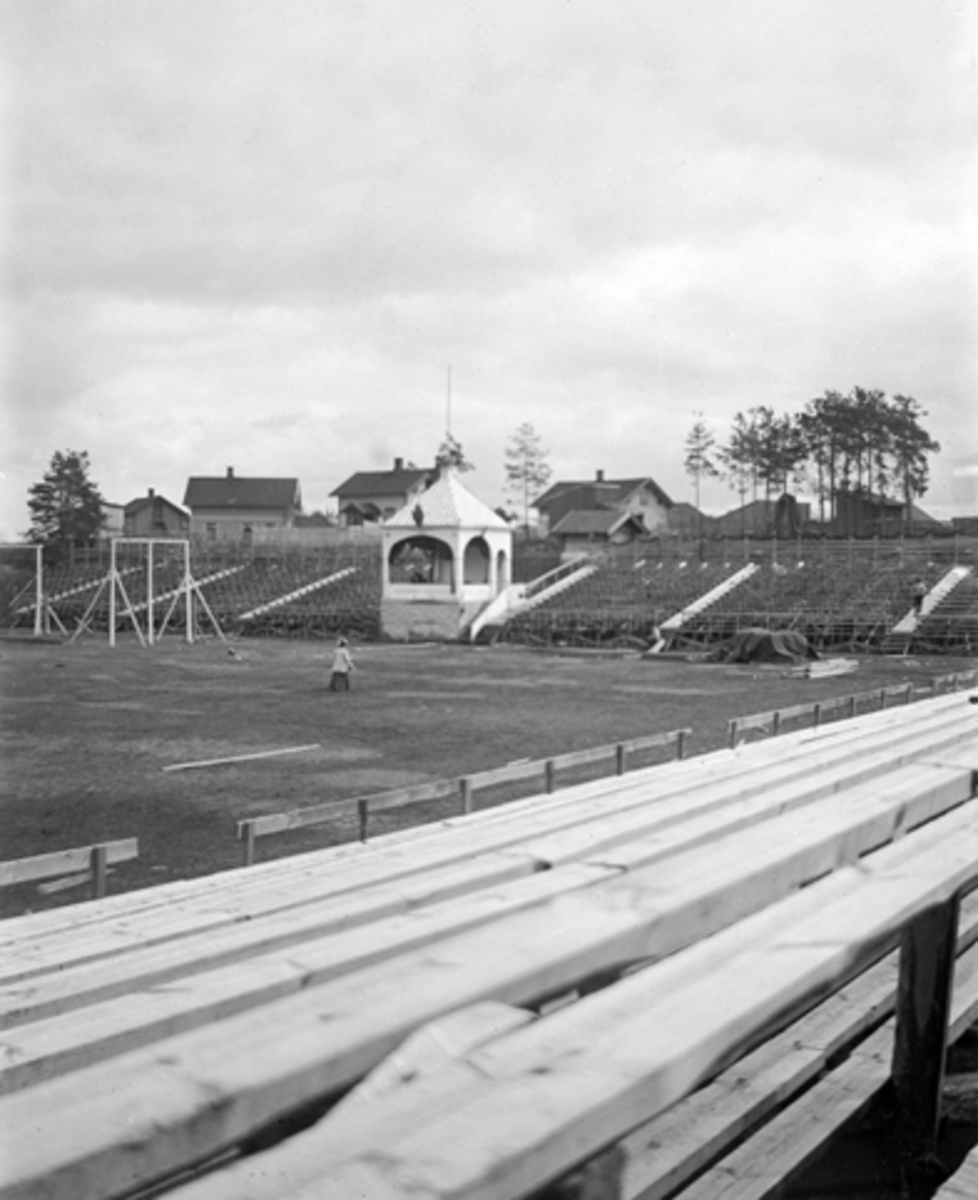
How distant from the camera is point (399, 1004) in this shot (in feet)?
5.69

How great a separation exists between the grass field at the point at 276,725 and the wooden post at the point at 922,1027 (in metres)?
6.76

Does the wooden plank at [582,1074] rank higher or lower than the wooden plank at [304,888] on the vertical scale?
higher

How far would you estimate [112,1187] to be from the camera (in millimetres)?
1302

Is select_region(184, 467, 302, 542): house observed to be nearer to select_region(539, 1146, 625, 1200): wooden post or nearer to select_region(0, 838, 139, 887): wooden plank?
select_region(0, 838, 139, 887): wooden plank

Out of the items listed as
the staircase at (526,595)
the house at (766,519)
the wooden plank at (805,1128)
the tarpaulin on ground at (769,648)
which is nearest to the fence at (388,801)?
the wooden plank at (805,1128)

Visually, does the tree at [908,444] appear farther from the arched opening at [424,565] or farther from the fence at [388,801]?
the fence at [388,801]

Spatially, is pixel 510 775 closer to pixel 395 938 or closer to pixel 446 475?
pixel 395 938

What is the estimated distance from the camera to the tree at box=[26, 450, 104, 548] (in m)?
54.0

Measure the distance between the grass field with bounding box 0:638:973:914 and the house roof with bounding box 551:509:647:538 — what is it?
3701 centimetres

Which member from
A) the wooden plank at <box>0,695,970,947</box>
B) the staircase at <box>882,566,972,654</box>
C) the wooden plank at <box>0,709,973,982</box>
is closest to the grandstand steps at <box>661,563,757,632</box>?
the staircase at <box>882,566,972,654</box>

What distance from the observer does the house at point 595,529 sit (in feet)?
234

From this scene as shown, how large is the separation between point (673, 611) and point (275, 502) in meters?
57.5

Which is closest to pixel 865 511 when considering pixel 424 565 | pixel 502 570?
pixel 424 565

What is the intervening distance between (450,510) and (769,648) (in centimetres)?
1563
